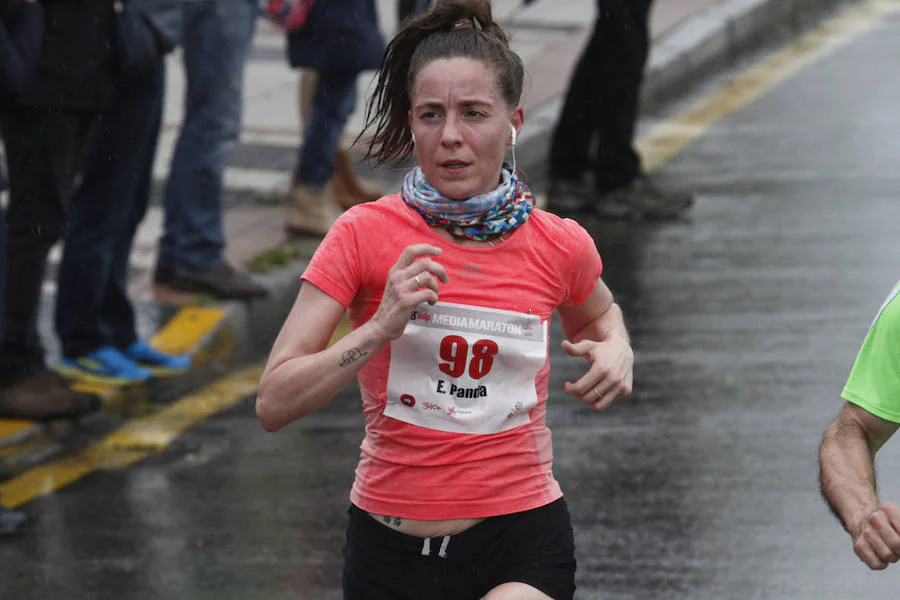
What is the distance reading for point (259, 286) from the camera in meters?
8.24

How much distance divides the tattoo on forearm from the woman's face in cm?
43

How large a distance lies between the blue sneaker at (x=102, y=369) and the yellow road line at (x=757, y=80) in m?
4.24

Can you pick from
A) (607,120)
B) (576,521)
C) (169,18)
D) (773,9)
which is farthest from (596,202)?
(773,9)

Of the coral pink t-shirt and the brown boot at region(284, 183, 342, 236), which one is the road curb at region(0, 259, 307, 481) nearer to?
the brown boot at region(284, 183, 342, 236)

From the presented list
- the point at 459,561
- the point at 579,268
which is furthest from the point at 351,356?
the point at 579,268

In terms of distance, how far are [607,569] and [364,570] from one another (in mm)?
1849

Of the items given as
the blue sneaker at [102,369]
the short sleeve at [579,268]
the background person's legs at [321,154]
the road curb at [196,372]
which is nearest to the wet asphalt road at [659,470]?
the road curb at [196,372]

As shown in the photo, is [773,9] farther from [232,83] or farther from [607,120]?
[232,83]

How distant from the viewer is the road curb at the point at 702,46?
35.7ft

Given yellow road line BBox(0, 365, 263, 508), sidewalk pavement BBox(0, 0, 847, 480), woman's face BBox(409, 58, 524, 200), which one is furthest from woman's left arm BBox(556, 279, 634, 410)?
yellow road line BBox(0, 365, 263, 508)

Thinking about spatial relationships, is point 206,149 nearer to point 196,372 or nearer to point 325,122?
point 325,122

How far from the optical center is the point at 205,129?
7.99 meters

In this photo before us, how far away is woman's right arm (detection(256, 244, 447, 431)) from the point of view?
3.44m

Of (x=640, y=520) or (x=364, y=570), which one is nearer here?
(x=364, y=570)
